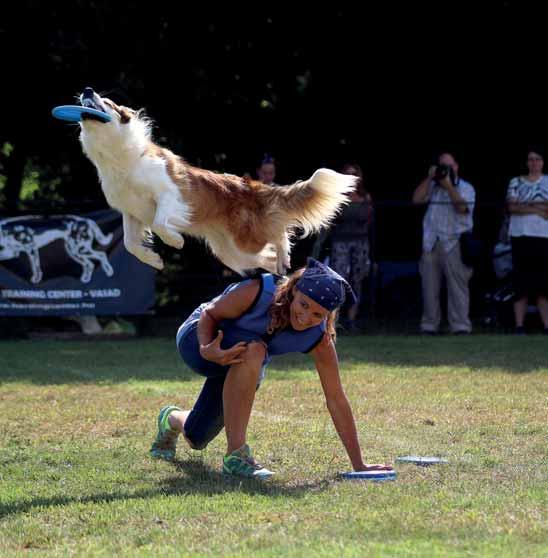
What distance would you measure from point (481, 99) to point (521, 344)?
4750 millimetres

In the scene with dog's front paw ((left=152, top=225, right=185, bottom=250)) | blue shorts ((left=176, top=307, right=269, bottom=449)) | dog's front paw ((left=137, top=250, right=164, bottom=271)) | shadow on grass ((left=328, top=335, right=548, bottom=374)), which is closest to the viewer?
blue shorts ((left=176, top=307, right=269, bottom=449))


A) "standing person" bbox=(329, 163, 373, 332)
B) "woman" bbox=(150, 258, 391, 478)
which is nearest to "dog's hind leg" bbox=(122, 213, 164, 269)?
"woman" bbox=(150, 258, 391, 478)

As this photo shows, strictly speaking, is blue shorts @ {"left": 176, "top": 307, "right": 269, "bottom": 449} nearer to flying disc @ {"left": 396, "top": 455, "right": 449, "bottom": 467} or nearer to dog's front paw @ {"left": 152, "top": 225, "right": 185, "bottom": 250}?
dog's front paw @ {"left": 152, "top": 225, "right": 185, "bottom": 250}

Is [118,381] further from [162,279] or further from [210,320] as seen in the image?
[162,279]

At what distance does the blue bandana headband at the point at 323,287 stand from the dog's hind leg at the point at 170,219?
1.33 metres

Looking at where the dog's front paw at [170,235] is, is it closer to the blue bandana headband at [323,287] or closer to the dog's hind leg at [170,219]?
the dog's hind leg at [170,219]

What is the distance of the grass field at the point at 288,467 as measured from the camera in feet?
13.8

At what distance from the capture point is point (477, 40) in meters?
14.5

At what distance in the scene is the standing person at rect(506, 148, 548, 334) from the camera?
12289mm

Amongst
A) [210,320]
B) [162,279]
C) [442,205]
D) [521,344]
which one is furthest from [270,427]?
[162,279]

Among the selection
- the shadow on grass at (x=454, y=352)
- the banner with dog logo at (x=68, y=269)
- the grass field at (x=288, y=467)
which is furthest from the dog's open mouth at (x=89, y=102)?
the banner with dog logo at (x=68, y=269)

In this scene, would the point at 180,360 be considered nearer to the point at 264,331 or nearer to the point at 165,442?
the point at 165,442

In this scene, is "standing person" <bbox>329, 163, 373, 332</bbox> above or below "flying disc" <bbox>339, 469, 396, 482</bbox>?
above

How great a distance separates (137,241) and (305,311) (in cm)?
178
